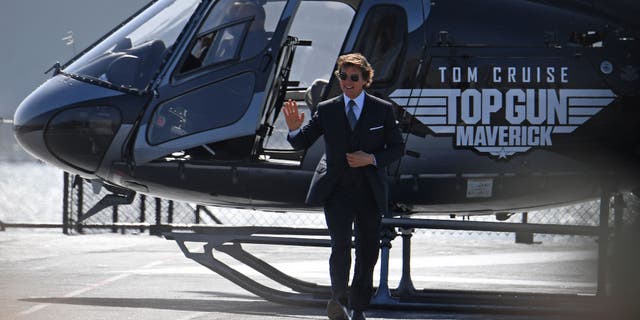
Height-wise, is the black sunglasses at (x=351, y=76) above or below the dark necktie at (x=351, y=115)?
above

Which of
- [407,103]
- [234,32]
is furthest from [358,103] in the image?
[234,32]

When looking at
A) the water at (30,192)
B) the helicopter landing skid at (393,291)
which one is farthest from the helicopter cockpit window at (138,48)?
the water at (30,192)

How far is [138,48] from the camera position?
36.8ft

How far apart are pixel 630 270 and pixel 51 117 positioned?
4.98 meters

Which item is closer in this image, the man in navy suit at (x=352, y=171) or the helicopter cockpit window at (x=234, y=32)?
the man in navy suit at (x=352, y=171)

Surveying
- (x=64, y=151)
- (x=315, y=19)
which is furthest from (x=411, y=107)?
(x=315, y=19)

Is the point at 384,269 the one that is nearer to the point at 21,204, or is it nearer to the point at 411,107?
the point at 411,107

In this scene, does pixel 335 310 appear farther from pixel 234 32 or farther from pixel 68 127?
pixel 68 127

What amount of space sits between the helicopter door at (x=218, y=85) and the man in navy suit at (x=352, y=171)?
5.23ft

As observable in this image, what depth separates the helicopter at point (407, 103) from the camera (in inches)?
421

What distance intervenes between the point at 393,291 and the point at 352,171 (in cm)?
250

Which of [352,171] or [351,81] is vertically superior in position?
[351,81]

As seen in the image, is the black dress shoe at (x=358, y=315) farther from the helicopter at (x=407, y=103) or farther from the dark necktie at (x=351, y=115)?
the helicopter at (x=407, y=103)

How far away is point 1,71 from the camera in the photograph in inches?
3041
